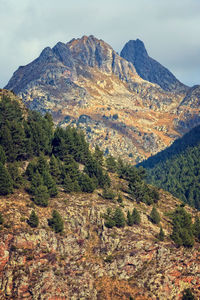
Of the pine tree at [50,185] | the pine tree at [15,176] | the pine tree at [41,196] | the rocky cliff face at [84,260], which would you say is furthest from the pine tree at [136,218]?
the pine tree at [15,176]

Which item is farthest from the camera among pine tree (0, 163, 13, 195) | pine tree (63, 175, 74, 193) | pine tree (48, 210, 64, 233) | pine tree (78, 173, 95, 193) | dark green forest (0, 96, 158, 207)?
pine tree (78, 173, 95, 193)

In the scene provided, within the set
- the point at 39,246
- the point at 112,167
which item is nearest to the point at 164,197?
the point at 112,167

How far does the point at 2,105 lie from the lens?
114 m

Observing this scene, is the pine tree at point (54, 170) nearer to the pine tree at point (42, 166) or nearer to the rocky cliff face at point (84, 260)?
the pine tree at point (42, 166)

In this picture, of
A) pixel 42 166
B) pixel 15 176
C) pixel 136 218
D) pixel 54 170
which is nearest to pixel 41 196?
pixel 15 176

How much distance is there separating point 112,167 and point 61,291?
71134mm

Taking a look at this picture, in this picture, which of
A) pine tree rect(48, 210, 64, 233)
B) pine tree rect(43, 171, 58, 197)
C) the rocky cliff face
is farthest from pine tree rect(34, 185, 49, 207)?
pine tree rect(48, 210, 64, 233)

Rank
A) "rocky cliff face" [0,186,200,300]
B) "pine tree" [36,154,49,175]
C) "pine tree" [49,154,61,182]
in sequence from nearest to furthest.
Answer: "rocky cliff face" [0,186,200,300]
"pine tree" [36,154,49,175]
"pine tree" [49,154,61,182]

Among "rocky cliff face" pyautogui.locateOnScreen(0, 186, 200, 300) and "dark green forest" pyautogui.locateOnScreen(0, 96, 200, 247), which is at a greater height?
"dark green forest" pyautogui.locateOnScreen(0, 96, 200, 247)

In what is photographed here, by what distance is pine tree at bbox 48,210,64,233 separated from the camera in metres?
74.5

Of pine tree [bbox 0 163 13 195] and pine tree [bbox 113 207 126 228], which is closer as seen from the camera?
pine tree [bbox 0 163 13 195]

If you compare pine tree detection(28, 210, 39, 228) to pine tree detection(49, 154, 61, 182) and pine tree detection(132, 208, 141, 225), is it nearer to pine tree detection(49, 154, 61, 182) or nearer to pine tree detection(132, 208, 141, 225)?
pine tree detection(49, 154, 61, 182)

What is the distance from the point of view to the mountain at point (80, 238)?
63000mm

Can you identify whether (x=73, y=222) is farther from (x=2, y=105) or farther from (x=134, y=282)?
(x=2, y=105)
